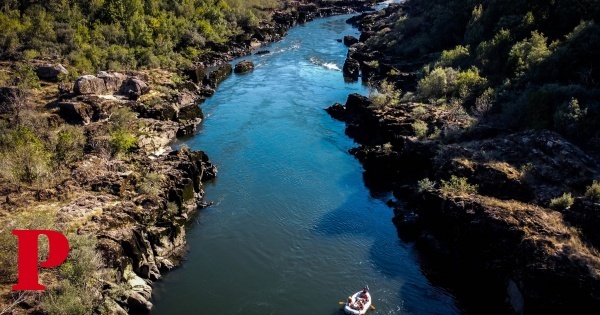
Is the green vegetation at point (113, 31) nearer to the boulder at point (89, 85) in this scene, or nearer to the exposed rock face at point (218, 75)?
the exposed rock face at point (218, 75)

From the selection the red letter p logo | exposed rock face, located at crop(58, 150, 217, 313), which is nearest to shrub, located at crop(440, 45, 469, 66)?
exposed rock face, located at crop(58, 150, 217, 313)

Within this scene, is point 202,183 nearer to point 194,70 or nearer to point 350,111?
point 350,111

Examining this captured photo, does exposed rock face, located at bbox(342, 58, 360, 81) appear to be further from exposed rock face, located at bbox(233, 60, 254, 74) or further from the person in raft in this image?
the person in raft

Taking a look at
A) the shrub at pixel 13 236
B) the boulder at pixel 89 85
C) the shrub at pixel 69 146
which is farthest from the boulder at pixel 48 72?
the shrub at pixel 13 236

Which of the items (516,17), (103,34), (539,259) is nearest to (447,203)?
(539,259)

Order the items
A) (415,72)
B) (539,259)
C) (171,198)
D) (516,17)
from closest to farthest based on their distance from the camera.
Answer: (539,259) < (171,198) < (516,17) < (415,72)

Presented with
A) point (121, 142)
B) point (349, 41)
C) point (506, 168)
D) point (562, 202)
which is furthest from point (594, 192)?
point (349, 41)
